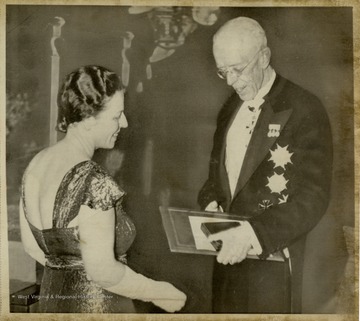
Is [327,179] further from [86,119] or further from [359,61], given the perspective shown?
[86,119]

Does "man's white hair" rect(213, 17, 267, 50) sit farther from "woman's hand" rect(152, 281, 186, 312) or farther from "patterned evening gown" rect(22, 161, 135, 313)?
"woman's hand" rect(152, 281, 186, 312)

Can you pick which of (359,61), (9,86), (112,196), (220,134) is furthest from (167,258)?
(359,61)

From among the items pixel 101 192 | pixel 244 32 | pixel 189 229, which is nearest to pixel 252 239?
pixel 189 229

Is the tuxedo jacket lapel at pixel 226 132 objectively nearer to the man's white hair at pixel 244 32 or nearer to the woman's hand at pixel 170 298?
the man's white hair at pixel 244 32

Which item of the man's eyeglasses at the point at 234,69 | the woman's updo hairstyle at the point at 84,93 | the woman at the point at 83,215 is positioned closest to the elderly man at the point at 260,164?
the man's eyeglasses at the point at 234,69

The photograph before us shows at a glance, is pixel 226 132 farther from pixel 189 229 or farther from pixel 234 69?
pixel 189 229

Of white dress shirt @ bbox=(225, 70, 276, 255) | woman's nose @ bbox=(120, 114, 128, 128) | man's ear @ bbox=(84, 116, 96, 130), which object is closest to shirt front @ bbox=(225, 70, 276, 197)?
white dress shirt @ bbox=(225, 70, 276, 255)

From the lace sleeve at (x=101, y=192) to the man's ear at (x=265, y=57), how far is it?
872 mm

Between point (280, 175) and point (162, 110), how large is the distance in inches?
24.2

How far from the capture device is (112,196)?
232 centimetres

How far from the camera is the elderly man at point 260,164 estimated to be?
2355 mm

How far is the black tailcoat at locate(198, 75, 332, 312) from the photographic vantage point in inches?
92.7

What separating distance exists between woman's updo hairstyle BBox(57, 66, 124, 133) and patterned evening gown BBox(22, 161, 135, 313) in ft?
0.73

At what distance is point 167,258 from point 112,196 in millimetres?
381
